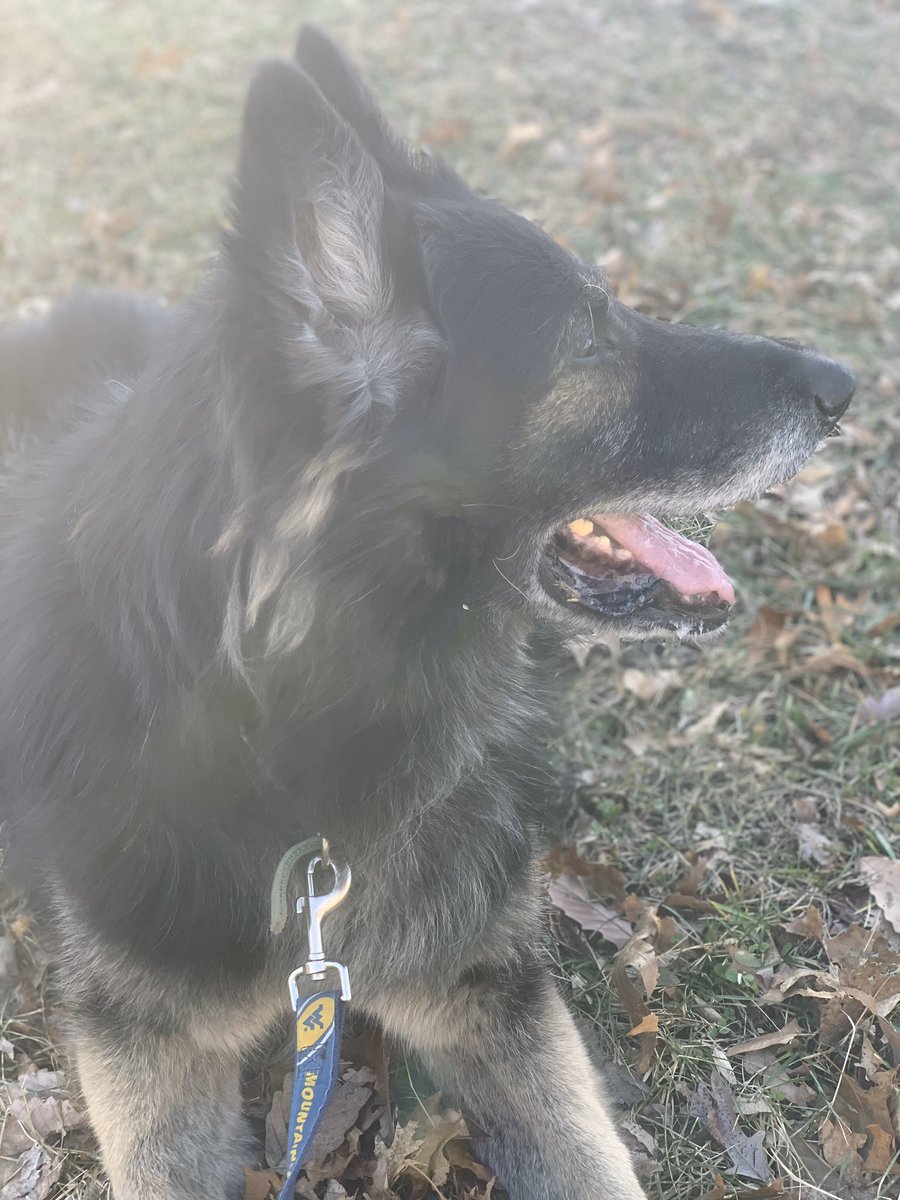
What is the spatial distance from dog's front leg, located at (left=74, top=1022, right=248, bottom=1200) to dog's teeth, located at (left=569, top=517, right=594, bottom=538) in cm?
162

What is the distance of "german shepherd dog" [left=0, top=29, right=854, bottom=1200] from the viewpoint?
7.00 ft

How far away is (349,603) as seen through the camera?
2.31 meters

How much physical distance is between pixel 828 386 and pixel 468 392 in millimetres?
1065

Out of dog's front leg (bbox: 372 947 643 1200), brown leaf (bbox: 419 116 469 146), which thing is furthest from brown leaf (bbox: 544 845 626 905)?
brown leaf (bbox: 419 116 469 146)

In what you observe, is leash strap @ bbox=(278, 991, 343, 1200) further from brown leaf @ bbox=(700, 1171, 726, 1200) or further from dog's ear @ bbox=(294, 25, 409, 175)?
dog's ear @ bbox=(294, 25, 409, 175)

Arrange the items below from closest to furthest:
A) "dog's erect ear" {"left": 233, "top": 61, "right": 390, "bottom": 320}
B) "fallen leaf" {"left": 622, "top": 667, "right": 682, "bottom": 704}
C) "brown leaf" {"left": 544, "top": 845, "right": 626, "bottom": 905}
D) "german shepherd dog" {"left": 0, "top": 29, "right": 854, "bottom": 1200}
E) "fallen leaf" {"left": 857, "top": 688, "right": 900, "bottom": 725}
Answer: "dog's erect ear" {"left": 233, "top": 61, "right": 390, "bottom": 320} → "german shepherd dog" {"left": 0, "top": 29, "right": 854, "bottom": 1200} → "brown leaf" {"left": 544, "top": 845, "right": 626, "bottom": 905} → "fallen leaf" {"left": 857, "top": 688, "right": 900, "bottom": 725} → "fallen leaf" {"left": 622, "top": 667, "right": 682, "bottom": 704}

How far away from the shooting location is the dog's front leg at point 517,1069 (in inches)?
105

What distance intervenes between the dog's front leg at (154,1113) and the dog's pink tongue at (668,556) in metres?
1.68

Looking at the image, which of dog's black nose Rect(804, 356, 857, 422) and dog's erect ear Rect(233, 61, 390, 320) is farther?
dog's black nose Rect(804, 356, 857, 422)

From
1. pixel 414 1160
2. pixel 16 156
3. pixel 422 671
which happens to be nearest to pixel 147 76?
pixel 16 156

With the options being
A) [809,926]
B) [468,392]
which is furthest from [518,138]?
[809,926]

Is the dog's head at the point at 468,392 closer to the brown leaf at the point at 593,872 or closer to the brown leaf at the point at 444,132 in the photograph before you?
the brown leaf at the point at 593,872

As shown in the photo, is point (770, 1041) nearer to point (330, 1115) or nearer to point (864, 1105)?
point (864, 1105)

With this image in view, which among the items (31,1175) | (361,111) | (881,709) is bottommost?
(31,1175)
